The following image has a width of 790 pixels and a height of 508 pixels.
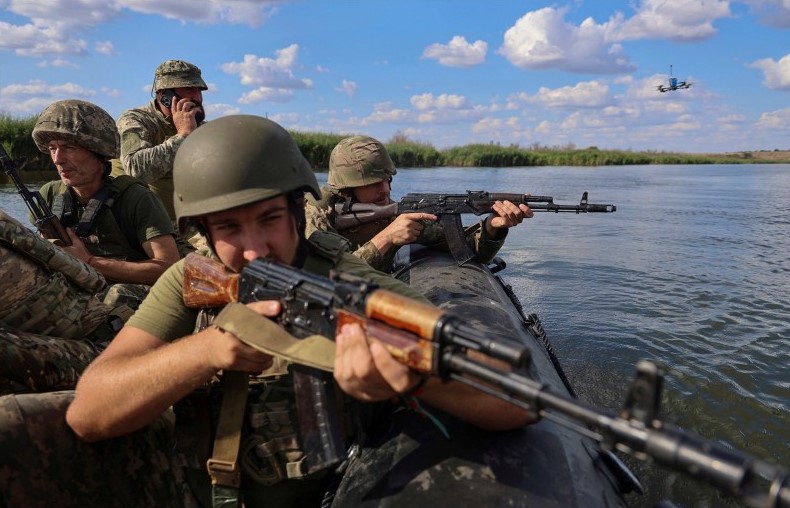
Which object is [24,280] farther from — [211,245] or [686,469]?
[686,469]

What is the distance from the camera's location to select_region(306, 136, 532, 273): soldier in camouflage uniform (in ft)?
17.5

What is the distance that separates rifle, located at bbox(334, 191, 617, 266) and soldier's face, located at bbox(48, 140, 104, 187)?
6.83 ft

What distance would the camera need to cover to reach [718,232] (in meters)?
15.1

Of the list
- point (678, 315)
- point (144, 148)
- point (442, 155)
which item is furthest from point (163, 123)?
point (442, 155)

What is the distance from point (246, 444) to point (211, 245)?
86 cm

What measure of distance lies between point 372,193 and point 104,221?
239cm

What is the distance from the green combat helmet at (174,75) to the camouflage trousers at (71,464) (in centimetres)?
419

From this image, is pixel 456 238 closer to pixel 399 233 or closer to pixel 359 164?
pixel 399 233

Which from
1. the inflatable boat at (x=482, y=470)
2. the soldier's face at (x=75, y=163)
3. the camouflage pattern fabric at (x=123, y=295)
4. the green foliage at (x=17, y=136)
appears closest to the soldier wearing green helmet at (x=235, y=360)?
the inflatable boat at (x=482, y=470)

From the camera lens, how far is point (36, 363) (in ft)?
8.34

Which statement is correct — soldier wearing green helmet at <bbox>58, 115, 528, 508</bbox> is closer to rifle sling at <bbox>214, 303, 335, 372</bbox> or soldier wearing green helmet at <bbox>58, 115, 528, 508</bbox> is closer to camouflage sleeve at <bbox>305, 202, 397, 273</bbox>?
rifle sling at <bbox>214, 303, 335, 372</bbox>

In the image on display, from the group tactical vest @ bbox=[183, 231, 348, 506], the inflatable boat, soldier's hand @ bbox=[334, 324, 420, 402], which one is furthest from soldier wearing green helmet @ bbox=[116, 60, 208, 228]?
soldier's hand @ bbox=[334, 324, 420, 402]

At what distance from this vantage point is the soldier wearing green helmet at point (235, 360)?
2.10 metres

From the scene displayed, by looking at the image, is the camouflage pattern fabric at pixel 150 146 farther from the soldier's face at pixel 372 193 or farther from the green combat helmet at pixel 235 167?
the green combat helmet at pixel 235 167
